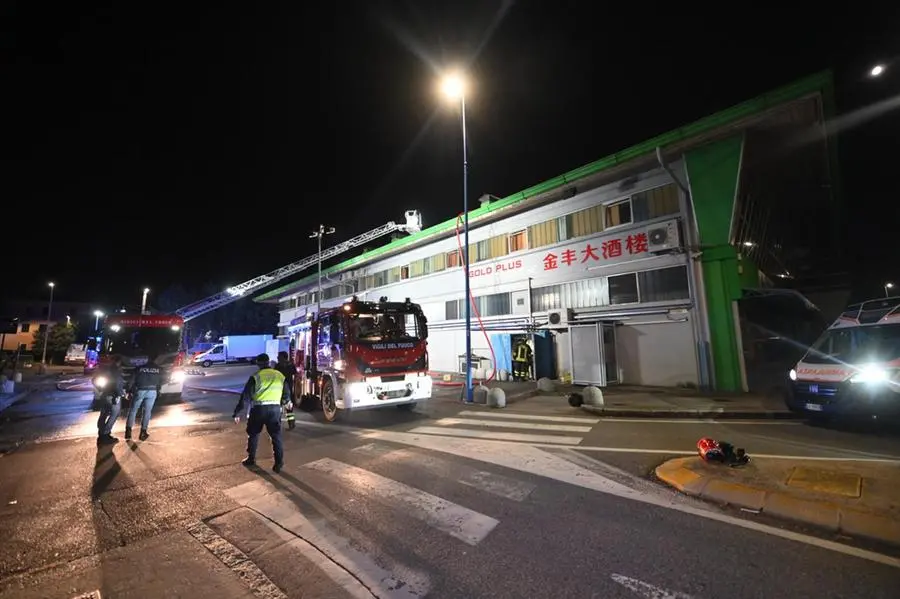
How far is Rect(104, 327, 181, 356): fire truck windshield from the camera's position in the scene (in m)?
13.6

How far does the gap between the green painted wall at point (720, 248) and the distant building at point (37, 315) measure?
68.3 m

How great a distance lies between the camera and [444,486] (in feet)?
16.8

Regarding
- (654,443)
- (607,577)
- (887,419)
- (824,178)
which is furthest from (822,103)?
(607,577)

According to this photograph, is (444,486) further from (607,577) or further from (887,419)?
(887,419)

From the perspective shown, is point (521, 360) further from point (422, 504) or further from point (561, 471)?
point (422, 504)

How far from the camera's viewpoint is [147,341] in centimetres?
1413

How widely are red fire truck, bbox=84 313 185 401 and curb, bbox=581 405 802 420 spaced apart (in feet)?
46.7

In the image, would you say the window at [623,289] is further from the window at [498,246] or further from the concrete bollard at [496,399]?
the concrete bollard at [496,399]

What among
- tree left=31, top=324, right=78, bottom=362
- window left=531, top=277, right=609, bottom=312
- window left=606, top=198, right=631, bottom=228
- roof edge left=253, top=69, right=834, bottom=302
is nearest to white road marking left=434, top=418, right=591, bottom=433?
window left=531, top=277, right=609, bottom=312

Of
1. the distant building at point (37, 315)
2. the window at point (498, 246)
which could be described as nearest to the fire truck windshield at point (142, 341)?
the window at point (498, 246)

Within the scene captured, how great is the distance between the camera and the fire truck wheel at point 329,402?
1010cm

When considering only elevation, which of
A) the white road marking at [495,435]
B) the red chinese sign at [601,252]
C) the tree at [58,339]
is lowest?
the white road marking at [495,435]

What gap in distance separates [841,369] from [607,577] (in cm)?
760

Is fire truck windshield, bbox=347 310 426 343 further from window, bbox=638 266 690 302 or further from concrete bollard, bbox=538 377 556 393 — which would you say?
window, bbox=638 266 690 302
